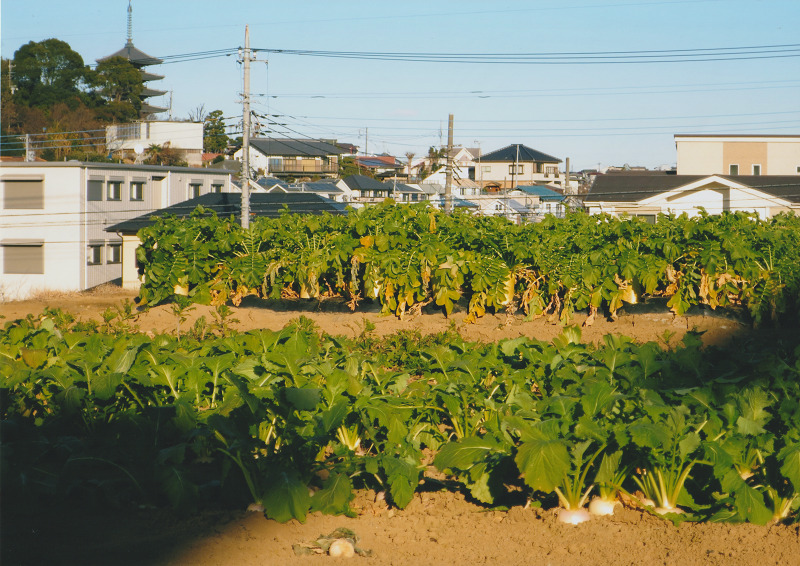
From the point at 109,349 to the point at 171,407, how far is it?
153cm

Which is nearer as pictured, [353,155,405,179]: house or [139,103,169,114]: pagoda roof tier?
[139,103,169,114]: pagoda roof tier

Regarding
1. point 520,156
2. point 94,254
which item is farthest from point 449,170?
point 520,156

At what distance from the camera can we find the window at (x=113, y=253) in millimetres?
34312

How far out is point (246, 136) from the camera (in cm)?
2489

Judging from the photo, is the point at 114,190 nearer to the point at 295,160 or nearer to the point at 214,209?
the point at 214,209

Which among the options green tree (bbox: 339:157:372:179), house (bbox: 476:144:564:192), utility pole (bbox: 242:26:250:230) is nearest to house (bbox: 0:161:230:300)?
utility pole (bbox: 242:26:250:230)

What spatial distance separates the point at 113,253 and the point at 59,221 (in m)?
2.88

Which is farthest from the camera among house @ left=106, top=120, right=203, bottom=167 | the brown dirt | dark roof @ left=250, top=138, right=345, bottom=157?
dark roof @ left=250, top=138, right=345, bottom=157

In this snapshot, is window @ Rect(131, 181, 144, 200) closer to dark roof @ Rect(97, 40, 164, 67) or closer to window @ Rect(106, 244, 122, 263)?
window @ Rect(106, 244, 122, 263)

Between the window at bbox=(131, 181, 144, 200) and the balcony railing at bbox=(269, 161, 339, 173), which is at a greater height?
the balcony railing at bbox=(269, 161, 339, 173)

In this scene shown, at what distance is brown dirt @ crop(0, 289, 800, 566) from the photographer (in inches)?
159

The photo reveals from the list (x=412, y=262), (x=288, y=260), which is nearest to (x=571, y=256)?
(x=412, y=262)

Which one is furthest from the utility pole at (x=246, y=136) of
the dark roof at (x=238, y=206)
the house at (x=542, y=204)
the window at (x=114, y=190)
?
the window at (x=114, y=190)

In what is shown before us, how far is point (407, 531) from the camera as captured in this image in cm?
451
